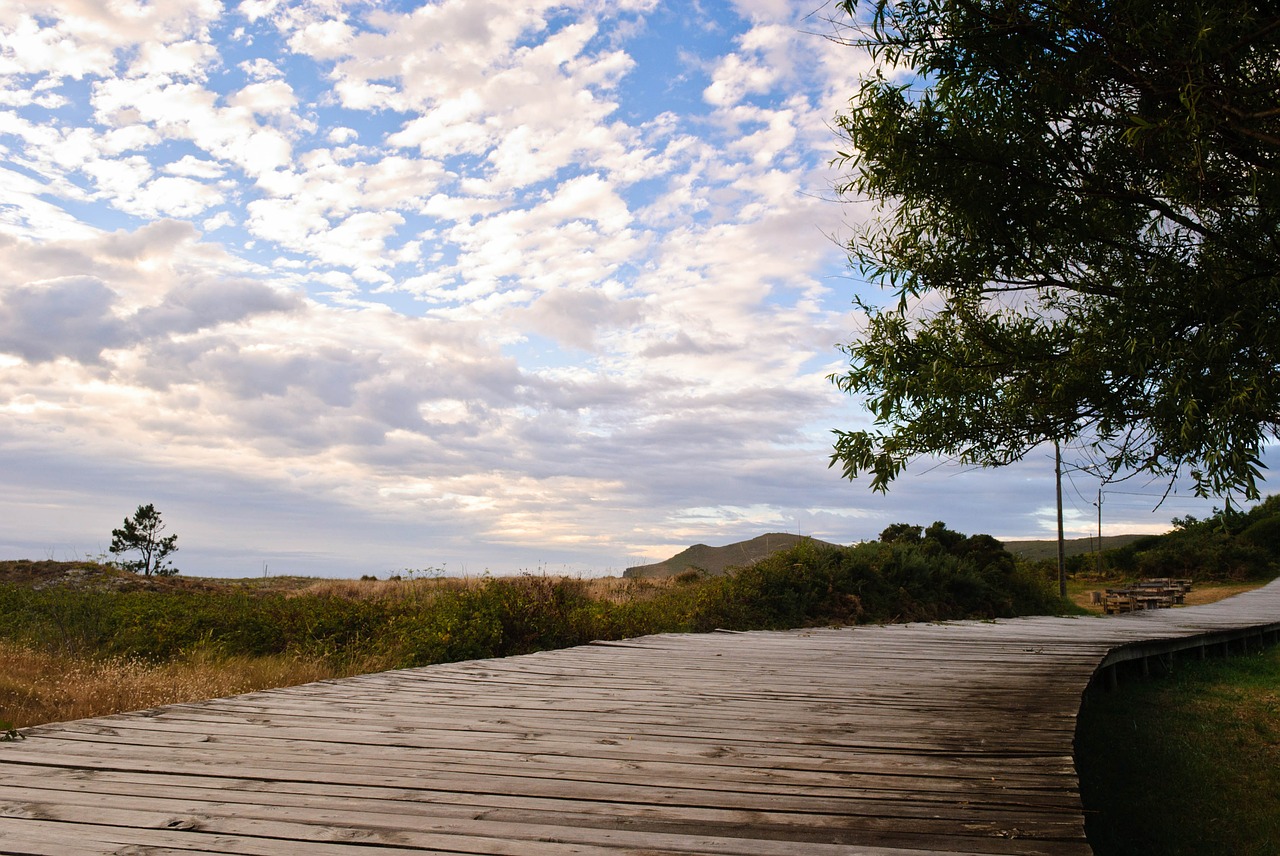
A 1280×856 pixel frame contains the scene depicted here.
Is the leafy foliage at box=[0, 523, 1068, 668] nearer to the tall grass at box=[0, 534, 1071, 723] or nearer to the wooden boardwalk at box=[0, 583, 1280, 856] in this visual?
the tall grass at box=[0, 534, 1071, 723]

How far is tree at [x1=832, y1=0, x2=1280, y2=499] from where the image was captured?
552cm

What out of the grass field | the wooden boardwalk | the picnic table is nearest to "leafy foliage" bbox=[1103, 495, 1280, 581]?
the picnic table

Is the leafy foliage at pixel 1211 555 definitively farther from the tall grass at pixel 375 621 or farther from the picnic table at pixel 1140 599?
the tall grass at pixel 375 621

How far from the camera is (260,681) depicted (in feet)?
30.6

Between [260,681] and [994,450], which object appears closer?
[994,450]

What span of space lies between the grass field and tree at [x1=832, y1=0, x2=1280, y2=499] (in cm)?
266

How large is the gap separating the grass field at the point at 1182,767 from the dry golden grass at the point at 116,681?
25.7ft

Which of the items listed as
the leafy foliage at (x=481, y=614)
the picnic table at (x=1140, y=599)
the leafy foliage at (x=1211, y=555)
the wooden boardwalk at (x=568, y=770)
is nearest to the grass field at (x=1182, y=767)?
the wooden boardwalk at (x=568, y=770)

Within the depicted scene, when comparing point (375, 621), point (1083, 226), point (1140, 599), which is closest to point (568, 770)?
point (1083, 226)

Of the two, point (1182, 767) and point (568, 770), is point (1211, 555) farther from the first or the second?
point (568, 770)

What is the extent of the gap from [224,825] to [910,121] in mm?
6942

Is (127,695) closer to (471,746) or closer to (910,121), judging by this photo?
(471,746)

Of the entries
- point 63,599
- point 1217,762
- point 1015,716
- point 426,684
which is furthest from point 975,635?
point 63,599

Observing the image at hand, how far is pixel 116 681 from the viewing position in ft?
28.8
